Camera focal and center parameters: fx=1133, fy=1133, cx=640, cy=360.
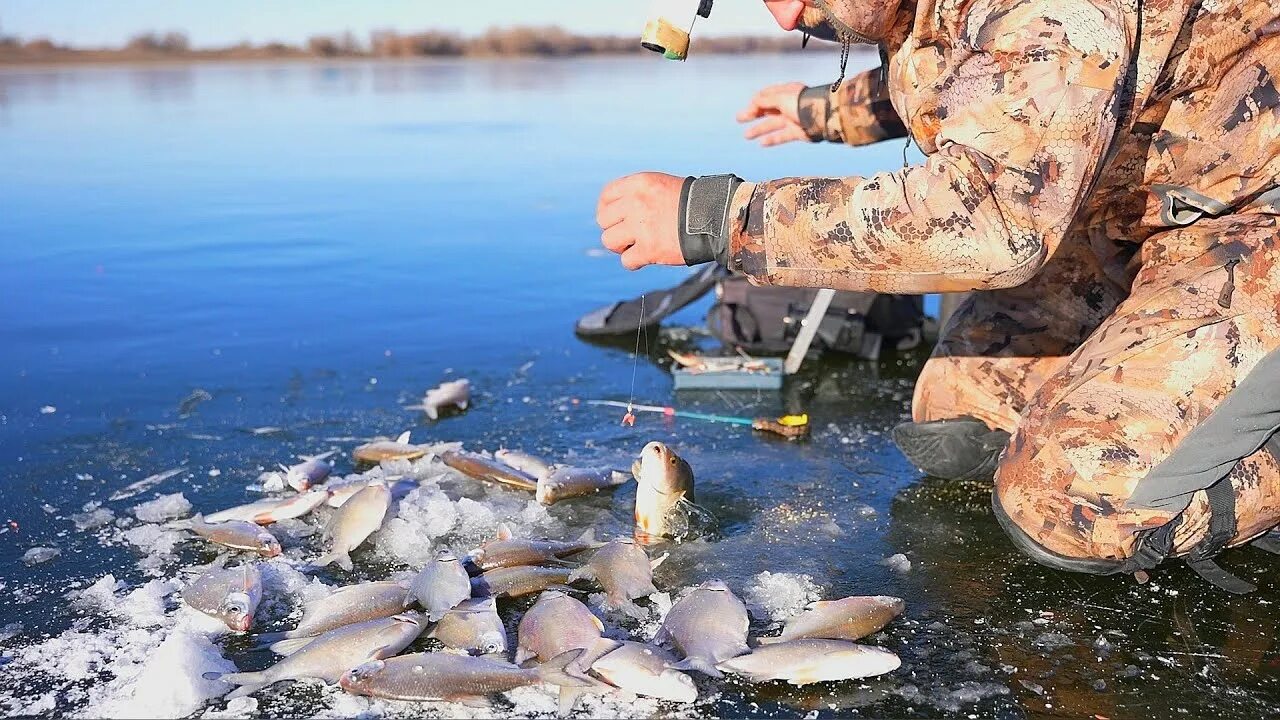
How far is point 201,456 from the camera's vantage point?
4.34m

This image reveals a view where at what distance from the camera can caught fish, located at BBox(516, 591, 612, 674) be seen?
282cm

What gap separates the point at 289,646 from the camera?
2.87 m

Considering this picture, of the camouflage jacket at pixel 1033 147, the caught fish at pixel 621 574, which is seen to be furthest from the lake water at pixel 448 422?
the camouflage jacket at pixel 1033 147

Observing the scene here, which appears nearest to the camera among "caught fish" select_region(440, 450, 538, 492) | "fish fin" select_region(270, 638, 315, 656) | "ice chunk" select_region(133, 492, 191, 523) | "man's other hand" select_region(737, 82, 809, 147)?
"fish fin" select_region(270, 638, 315, 656)

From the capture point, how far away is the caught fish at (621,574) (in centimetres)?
314

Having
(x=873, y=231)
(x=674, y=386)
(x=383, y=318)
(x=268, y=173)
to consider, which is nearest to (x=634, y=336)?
(x=674, y=386)

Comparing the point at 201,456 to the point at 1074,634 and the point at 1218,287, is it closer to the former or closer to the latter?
the point at 1074,634

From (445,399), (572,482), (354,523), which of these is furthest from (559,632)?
(445,399)

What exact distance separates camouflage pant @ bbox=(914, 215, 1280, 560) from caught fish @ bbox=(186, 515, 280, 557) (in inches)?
87.9

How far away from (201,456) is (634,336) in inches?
95.1

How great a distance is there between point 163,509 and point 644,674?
1.95 meters

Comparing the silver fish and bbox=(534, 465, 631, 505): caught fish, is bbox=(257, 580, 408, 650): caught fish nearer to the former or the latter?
the silver fish

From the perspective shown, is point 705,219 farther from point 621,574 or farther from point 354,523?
point 354,523

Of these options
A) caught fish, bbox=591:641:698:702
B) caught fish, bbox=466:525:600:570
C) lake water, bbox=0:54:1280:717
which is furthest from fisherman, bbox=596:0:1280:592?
caught fish, bbox=591:641:698:702
